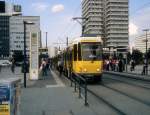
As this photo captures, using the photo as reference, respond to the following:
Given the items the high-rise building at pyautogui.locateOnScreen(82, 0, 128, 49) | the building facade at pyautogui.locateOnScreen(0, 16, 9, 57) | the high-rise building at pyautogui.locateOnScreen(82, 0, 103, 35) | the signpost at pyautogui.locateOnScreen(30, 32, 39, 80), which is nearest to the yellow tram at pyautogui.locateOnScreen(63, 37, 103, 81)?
the signpost at pyautogui.locateOnScreen(30, 32, 39, 80)

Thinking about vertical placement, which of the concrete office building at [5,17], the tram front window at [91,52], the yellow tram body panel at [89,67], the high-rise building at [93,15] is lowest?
the yellow tram body panel at [89,67]

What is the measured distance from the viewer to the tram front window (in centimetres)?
3341

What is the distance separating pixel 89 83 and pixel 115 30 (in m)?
84.8

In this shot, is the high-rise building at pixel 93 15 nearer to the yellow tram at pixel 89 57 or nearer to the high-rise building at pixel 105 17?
the high-rise building at pixel 105 17

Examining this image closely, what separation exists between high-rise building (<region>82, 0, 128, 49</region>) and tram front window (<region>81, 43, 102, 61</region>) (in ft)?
198

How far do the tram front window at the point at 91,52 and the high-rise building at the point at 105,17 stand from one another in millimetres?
60374

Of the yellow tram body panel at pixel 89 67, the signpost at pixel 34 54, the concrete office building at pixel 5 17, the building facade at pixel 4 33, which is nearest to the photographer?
the concrete office building at pixel 5 17

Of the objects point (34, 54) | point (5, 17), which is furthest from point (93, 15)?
point (34, 54)

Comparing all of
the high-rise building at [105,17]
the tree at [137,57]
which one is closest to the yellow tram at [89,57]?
the high-rise building at [105,17]

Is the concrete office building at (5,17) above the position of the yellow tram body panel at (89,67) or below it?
above

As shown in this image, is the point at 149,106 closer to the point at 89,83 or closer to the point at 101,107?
the point at 101,107

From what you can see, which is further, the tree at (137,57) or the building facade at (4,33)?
the tree at (137,57)

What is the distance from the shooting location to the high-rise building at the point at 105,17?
3935 inches

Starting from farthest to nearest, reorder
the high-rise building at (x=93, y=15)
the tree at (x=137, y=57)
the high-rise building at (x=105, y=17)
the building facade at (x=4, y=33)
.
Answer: the tree at (x=137, y=57)
the high-rise building at (x=105, y=17)
the high-rise building at (x=93, y=15)
the building facade at (x=4, y=33)
